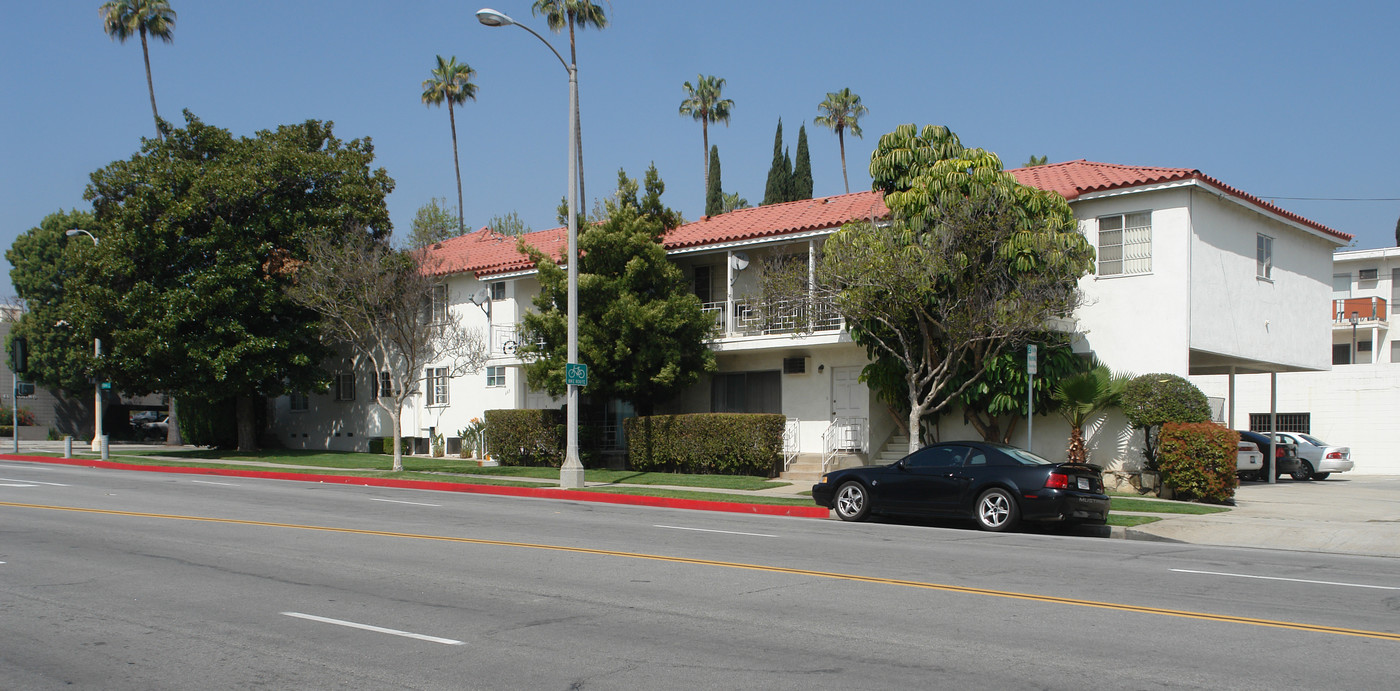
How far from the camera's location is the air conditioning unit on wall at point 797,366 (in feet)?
88.1

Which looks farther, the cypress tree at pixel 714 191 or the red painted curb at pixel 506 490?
the cypress tree at pixel 714 191

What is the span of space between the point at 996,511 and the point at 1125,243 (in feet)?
32.8

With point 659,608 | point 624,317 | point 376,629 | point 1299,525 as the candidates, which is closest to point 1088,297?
point 1299,525

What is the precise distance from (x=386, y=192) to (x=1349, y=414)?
3279 cm

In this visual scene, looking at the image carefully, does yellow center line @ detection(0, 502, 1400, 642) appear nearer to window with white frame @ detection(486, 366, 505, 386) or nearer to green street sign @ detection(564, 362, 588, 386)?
green street sign @ detection(564, 362, 588, 386)

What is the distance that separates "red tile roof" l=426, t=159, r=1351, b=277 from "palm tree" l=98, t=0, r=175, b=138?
1017 inches

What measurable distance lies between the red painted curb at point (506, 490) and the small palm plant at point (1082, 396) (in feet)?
21.0

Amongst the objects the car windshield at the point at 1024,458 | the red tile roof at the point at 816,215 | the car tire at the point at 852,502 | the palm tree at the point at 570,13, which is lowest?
the car tire at the point at 852,502

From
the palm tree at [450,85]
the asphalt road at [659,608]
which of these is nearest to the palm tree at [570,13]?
the palm tree at [450,85]

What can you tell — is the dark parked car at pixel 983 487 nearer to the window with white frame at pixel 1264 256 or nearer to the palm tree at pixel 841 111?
the window with white frame at pixel 1264 256

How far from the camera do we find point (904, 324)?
70.1ft

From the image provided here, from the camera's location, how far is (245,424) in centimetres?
3878

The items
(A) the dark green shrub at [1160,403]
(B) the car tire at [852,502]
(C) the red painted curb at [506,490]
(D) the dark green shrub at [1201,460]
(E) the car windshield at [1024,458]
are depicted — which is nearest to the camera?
(E) the car windshield at [1024,458]

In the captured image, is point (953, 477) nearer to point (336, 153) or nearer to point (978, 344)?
point (978, 344)
